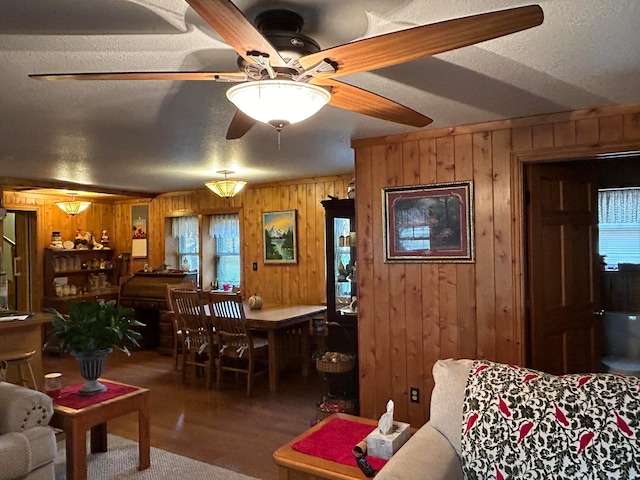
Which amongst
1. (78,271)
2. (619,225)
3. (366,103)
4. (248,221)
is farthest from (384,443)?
(78,271)

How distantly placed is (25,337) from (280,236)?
2.99 m

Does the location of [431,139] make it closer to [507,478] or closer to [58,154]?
[507,478]

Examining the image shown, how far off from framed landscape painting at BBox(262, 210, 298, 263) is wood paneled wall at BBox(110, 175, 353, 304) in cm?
7

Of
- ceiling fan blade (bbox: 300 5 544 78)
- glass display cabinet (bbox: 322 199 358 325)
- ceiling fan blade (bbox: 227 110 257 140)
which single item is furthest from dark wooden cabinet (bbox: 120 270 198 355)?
ceiling fan blade (bbox: 300 5 544 78)

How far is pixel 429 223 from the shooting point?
3426mm

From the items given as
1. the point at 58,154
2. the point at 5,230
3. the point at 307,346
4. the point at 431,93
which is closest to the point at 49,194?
the point at 5,230

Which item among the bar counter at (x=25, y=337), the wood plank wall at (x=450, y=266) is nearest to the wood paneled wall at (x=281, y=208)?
the wood plank wall at (x=450, y=266)

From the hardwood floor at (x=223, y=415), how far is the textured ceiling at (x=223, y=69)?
2.23 meters

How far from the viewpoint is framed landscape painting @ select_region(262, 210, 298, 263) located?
5996 mm

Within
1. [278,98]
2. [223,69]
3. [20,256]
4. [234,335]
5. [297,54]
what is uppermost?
[223,69]

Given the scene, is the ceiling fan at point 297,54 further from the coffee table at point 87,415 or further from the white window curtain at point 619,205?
the white window curtain at point 619,205

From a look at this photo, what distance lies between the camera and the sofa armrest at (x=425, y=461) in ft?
5.80

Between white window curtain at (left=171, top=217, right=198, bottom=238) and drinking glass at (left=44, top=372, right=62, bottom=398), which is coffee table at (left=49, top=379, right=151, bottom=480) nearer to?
drinking glass at (left=44, top=372, right=62, bottom=398)

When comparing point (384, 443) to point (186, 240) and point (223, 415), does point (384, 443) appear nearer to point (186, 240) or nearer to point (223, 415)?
point (223, 415)
